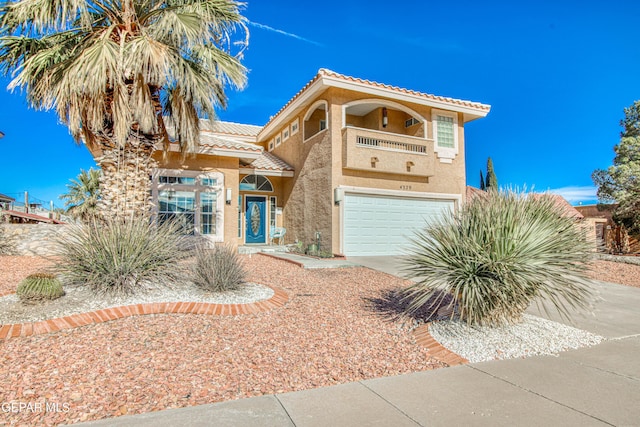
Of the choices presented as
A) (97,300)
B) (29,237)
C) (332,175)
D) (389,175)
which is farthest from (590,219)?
(29,237)

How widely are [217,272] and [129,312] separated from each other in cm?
157

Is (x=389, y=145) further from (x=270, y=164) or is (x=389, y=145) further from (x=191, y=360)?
(x=191, y=360)

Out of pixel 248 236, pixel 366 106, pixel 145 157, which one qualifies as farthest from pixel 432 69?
pixel 145 157

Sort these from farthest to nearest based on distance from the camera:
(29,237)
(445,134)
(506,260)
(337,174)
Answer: (445,134)
(337,174)
(29,237)
(506,260)

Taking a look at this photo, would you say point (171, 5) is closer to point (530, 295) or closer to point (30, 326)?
point (30, 326)

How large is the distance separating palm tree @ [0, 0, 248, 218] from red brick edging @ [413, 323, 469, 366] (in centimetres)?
726

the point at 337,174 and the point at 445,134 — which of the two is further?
the point at 445,134

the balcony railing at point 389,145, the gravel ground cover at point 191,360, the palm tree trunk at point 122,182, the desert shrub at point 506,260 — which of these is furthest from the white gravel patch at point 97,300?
the balcony railing at point 389,145

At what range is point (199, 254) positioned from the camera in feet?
22.7

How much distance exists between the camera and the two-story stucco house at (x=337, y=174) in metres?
13.4

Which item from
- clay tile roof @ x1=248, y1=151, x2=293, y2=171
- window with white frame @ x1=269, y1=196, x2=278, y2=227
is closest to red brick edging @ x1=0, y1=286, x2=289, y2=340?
clay tile roof @ x1=248, y1=151, x2=293, y2=171

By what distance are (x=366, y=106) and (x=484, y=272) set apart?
11810 mm

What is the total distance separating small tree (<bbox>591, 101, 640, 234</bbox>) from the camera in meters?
17.0

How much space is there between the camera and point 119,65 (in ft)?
27.1
